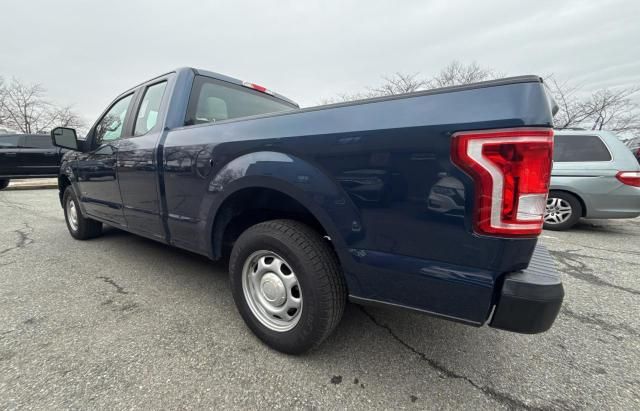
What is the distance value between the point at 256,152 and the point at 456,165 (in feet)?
3.49

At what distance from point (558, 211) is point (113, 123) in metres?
6.70

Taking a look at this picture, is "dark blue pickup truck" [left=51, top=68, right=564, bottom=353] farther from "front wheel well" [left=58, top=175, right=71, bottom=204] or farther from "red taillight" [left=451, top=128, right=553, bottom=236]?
"front wheel well" [left=58, top=175, right=71, bottom=204]

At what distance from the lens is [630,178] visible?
430cm

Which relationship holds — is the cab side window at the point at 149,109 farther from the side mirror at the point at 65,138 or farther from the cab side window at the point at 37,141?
the cab side window at the point at 37,141

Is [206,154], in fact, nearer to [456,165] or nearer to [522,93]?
[456,165]

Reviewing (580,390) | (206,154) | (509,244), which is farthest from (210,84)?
(580,390)

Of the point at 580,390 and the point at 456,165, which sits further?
the point at 580,390

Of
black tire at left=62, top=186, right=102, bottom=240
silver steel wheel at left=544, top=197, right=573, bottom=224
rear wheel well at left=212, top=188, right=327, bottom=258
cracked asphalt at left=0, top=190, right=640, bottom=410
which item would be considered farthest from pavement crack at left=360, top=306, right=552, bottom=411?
silver steel wheel at left=544, top=197, right=573, bottom=224

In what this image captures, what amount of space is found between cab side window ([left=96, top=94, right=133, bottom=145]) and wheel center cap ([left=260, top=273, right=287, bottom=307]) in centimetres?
234

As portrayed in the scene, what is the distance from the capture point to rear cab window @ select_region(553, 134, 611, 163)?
460 cm

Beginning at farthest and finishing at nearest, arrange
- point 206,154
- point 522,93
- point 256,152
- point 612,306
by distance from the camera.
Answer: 1. point 612,306
2. point 206,154
3. point 256,152
4. point 522,93

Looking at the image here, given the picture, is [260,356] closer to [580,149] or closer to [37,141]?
[580,149]

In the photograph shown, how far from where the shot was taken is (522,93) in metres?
1.01

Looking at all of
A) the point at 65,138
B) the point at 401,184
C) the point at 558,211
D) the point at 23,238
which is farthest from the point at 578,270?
the point at 23,238
